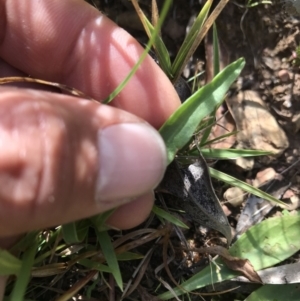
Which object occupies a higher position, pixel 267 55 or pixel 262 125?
pixel 267 55

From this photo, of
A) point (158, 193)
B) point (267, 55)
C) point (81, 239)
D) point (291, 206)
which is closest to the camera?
point (81, 239)

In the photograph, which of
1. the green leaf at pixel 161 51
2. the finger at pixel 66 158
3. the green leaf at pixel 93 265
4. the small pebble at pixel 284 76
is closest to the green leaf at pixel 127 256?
the green leaf at pixel 93 265

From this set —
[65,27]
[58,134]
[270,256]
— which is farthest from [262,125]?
[58,134]

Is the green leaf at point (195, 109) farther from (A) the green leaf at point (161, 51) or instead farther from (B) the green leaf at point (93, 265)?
(B) the green leaf at point (93, 265)

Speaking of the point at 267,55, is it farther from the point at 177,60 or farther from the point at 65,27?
the point at 65,27

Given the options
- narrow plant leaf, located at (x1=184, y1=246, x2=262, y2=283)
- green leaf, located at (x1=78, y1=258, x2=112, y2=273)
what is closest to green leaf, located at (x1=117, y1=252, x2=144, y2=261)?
green leaf, located at (x1=78, y1=258, x2=112, y2=273)

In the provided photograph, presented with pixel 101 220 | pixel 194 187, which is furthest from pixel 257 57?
pixel 101 220
